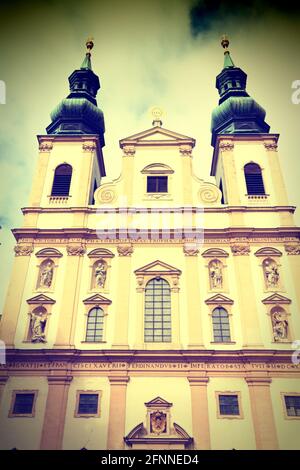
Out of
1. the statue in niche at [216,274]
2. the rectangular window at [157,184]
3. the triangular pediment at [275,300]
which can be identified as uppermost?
the rectangular window at [157,184]

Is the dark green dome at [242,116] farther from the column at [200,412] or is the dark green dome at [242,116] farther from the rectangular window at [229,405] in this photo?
the rectangular window at [229,405]

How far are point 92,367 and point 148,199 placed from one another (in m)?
7.21

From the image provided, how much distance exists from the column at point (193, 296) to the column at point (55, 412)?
421 cm

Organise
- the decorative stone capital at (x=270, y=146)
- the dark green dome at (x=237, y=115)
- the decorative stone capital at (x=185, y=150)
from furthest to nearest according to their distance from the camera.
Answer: the dark green dome at (x=237, y=115), the decorative stone capital at (x=270, y=146), the decorative stone capital at (x=185, y=150)

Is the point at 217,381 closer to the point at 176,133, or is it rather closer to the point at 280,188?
the point at 280,188

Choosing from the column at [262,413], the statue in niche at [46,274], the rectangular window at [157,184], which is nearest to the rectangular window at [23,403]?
the statue in niche at [46,274]

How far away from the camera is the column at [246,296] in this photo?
14.8 meters

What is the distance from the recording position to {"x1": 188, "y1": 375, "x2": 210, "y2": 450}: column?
42.7ft

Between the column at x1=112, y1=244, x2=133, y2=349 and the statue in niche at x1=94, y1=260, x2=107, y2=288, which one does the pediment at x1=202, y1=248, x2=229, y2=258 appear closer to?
the column at x1=112, y1=244, x2=133, y2=349

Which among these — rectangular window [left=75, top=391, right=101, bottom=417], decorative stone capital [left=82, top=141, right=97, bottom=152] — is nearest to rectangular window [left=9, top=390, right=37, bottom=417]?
rectangular window [left=75, top=391, right=101, bottom=417]

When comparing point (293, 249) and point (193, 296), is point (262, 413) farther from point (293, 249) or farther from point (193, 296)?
point (293, 249)

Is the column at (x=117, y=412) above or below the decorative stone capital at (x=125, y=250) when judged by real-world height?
below

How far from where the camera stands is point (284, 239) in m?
17.0

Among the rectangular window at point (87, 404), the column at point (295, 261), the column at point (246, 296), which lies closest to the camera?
the rectangular window at point (87, 404)
